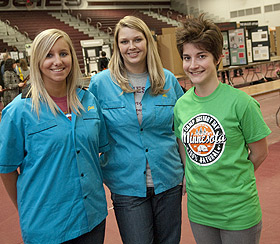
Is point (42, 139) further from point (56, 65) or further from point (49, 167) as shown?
point (56, 65)

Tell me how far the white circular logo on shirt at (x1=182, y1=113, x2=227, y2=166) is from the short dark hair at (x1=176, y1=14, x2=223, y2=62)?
29 cm

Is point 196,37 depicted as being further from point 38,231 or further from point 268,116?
point 268,116

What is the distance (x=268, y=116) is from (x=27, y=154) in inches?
239

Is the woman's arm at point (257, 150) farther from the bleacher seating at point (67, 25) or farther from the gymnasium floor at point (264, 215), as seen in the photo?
the bleacher seating at point (67, 25)

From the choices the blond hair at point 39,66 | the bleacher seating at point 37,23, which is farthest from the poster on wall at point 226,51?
the bleacher seating at point 37,23

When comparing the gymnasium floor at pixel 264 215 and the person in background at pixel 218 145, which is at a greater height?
the person in background at pixel 218 145

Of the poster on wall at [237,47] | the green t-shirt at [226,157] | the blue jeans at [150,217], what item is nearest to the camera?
the green t-shirt at [226,157]

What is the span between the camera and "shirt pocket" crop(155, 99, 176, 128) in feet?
6.16

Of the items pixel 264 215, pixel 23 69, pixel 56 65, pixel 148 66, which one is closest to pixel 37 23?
pixel 23 69

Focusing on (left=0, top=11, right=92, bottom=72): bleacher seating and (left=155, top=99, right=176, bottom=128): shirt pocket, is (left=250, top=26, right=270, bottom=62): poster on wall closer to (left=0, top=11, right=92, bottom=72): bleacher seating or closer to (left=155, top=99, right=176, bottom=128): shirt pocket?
(left=155, top=99, right=176, bottom=128): shirt pocket

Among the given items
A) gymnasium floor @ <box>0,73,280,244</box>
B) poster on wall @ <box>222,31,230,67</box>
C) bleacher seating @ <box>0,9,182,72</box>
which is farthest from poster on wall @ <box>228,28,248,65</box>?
bleacher seating @ <box>0,9,182,72</box>

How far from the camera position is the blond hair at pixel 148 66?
6.08 ft

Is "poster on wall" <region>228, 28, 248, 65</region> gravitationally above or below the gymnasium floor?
above

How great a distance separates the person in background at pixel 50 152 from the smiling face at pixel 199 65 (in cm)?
54
